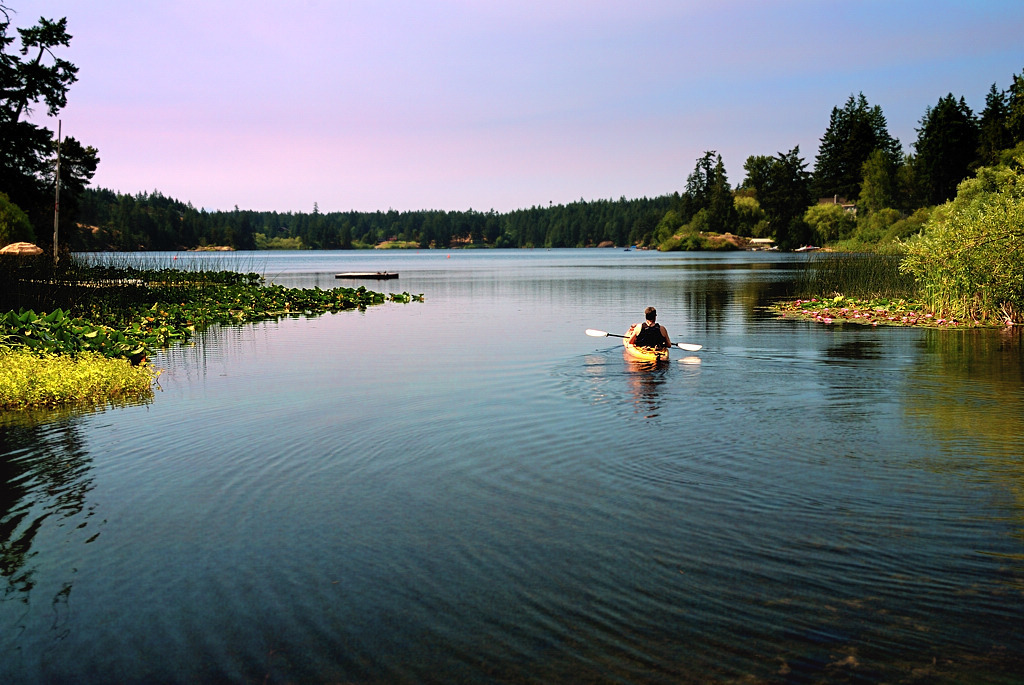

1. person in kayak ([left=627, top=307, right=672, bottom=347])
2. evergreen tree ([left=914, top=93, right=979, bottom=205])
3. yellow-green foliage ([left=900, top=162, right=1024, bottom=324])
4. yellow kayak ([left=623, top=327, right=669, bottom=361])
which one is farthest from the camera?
evergreen tree ([left=914, top=93, right=979, bottom=205])

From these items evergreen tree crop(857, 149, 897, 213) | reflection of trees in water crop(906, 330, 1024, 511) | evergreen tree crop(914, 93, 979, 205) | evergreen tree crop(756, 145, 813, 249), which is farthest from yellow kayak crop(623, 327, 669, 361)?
evergreen tree crop(756, 145, 813, 249)

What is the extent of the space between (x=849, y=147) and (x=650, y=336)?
493 feet

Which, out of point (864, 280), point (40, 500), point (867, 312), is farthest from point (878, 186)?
point (40, 500)

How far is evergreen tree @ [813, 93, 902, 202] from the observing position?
515 feet

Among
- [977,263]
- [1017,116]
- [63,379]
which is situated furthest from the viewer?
[1017,116]

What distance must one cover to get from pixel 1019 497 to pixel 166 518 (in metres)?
9.62

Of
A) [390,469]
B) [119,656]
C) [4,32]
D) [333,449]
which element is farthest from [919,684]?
[4,32]

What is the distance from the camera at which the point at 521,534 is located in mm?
8875

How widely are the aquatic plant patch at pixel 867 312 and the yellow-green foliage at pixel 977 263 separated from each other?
612 millimetres

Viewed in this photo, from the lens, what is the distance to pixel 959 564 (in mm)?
7867

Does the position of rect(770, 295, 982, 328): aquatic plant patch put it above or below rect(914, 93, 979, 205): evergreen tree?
below

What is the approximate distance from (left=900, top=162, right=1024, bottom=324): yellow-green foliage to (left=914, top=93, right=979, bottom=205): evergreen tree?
342 ft

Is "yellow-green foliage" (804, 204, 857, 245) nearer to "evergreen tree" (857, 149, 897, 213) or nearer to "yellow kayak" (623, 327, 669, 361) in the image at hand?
"evergreen tree" (857, 149, 897, 213)

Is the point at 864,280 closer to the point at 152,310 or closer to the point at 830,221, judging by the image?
the point at 152,310
